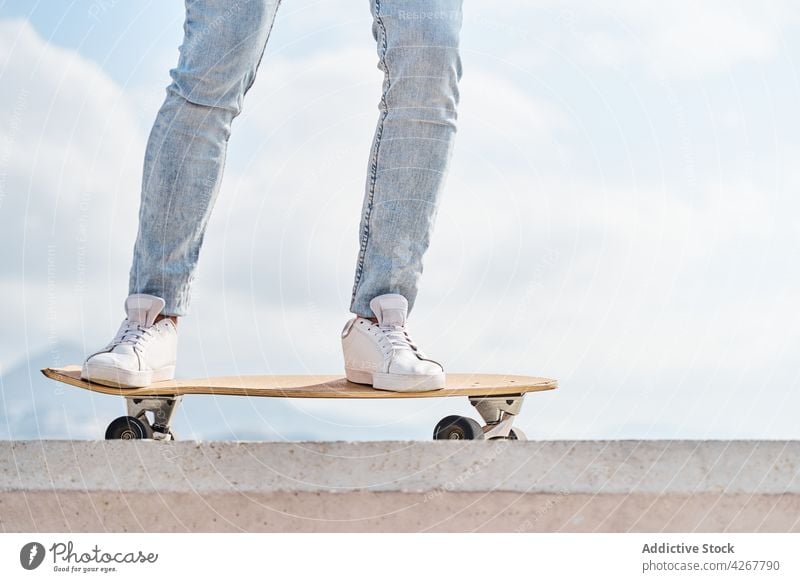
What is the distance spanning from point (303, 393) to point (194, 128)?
803 millimetres

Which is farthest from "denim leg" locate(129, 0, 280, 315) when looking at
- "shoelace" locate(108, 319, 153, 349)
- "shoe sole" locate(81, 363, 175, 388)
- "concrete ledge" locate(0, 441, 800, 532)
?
"concrete ledge" locate(0, 441, 800, 532)

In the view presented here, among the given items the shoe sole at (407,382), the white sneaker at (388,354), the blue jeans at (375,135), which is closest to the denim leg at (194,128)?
the blue jeans at (375,135)

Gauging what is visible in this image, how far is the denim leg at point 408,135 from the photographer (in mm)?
2326

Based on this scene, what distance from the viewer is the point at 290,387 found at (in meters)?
2.41

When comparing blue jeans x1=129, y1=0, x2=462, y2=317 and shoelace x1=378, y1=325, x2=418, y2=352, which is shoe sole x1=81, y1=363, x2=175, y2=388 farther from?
shoelace x1=378, y1=325, x2=418, y2=352

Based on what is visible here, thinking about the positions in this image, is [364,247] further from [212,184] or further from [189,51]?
[189,51]

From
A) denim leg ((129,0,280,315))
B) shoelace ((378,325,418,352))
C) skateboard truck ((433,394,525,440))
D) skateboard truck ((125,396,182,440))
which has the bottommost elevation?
skateboard truck ((125,396,182,440))

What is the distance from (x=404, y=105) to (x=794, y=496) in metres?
1.37

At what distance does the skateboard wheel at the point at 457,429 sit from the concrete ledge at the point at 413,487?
18.6 inches

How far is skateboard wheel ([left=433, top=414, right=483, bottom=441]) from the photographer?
7.40 ft

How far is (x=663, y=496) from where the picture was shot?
178cm

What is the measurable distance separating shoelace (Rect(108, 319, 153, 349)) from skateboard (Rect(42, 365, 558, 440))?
130 millimetres

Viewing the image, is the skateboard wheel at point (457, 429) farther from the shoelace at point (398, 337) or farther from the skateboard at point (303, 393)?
the shoelace at point (398, 337)
